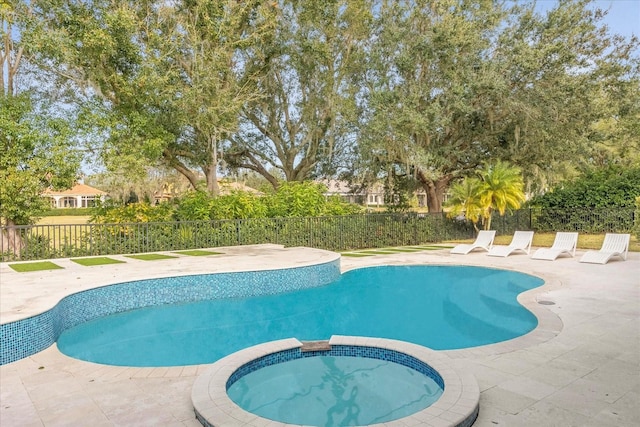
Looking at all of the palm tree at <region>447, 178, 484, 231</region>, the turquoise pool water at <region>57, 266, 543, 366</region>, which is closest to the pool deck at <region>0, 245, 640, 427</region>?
the turquoise pool water at <region>57, 266, 543, 366</region>

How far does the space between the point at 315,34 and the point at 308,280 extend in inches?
441

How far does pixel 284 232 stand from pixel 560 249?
879cm

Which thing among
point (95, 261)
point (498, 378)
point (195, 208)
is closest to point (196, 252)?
point (195, 208)

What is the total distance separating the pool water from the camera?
3818 mm

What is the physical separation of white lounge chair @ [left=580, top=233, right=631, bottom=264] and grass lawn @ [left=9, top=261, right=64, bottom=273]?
45.6 ft

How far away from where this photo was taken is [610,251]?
499 inches

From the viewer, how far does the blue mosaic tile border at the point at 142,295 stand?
5164mm

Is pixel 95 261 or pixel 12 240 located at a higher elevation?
pixel 12 240

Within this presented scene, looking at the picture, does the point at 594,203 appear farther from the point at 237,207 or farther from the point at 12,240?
the point at 12,240

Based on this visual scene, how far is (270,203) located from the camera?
48.8 feet

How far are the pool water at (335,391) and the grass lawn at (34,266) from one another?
23.5ft

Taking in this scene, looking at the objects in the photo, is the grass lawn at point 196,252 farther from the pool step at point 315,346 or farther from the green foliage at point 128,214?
the pool step at point 315,346

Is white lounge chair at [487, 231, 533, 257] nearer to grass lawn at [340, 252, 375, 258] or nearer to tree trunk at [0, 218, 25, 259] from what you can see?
grass lawn at [340, 252, 375, 258]

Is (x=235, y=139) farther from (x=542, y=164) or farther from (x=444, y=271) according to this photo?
(x=542, y=164)
